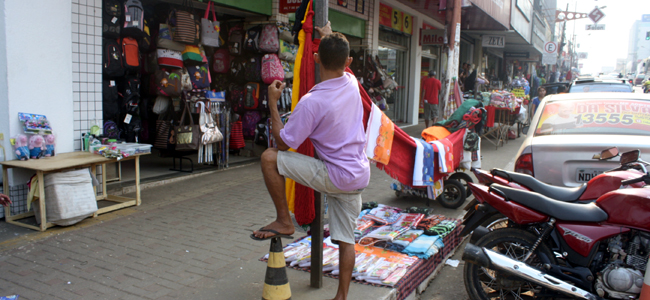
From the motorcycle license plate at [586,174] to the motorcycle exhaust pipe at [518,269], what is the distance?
181cm

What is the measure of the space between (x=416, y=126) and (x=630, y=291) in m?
13.6

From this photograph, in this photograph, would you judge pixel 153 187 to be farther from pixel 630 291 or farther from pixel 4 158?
pixel 630 291

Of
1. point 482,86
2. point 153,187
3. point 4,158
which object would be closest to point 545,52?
point 482,86

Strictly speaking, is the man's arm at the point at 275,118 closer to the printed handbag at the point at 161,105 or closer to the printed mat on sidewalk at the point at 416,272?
the printed mat on sidewalk at the point at 416,272

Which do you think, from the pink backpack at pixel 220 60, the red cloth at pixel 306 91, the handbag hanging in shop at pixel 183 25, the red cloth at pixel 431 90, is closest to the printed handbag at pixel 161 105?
the handbag hanging in shop at pixel 183 25

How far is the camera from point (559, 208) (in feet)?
10.8

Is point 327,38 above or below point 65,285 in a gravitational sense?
above

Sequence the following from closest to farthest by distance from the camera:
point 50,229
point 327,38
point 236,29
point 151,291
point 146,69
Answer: point 327,38 → point 151,291 → point 50,229 → point 146,69 → point 236,29

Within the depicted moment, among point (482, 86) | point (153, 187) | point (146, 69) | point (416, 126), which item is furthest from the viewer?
point (482, 86)

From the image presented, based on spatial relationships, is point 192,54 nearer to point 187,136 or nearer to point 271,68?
point 187,136

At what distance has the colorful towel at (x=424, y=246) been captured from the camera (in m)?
4.19

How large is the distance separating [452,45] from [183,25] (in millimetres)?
5059

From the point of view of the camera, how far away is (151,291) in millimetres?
3598

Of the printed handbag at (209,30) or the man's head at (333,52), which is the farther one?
the printed handbag at (209,30)
